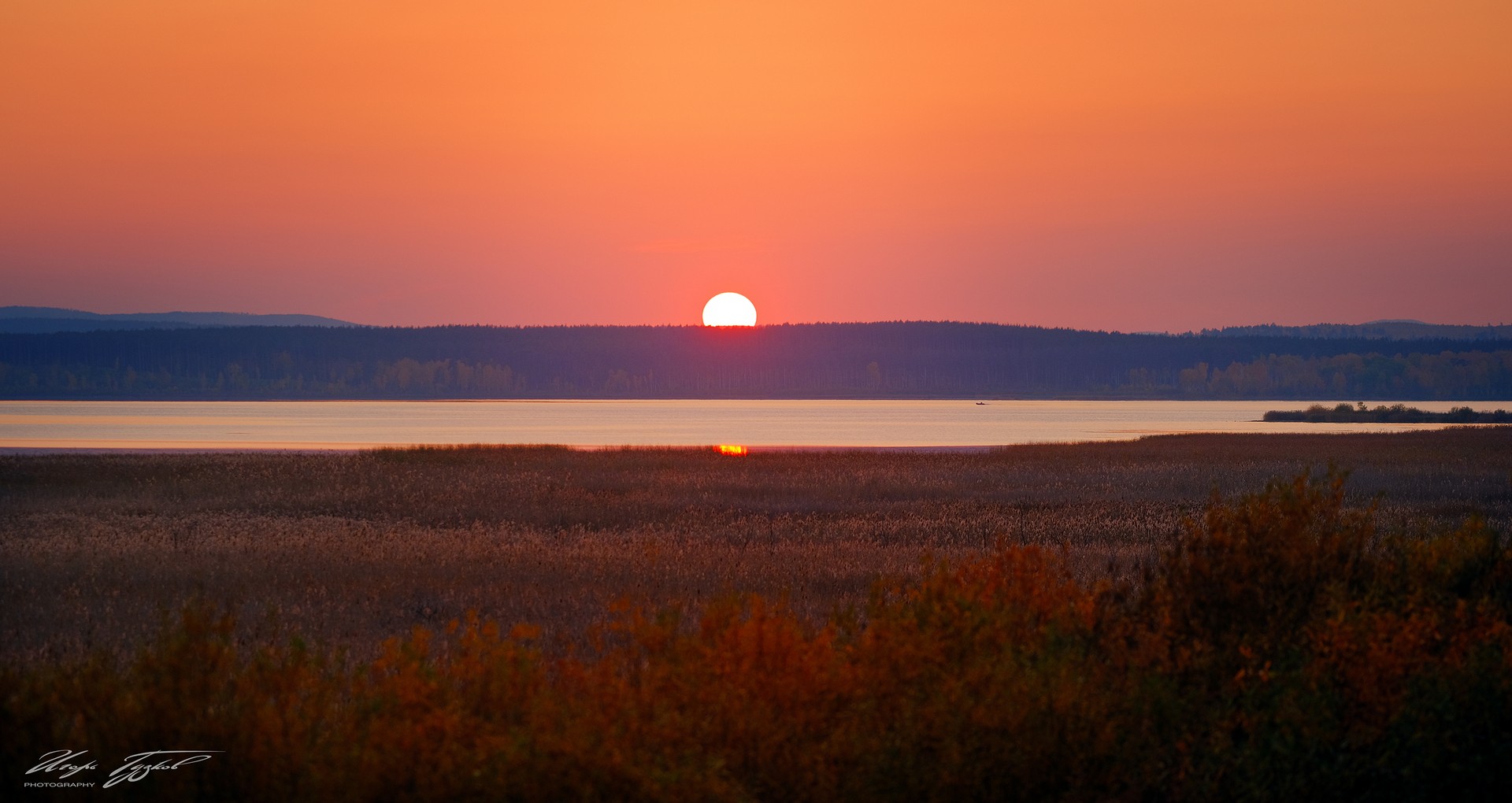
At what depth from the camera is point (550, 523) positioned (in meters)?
27.4

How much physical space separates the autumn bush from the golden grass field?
1779 millimetres

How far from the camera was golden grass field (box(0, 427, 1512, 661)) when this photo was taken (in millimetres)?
16312

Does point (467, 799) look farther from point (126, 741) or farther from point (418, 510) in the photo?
point (418, 510)

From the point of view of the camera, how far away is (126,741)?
707 cm

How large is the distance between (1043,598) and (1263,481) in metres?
31.2

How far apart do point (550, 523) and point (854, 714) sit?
66.9 feet

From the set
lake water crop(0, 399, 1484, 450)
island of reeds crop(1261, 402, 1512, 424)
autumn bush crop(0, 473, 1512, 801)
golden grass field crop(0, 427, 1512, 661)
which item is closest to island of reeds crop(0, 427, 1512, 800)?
autumn bush crop(0, 473, 1512, 801)

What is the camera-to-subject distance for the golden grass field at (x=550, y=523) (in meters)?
16.3

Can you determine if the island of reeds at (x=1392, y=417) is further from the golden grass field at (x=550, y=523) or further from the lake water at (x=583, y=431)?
the golden grass field at (x=550, y=523)

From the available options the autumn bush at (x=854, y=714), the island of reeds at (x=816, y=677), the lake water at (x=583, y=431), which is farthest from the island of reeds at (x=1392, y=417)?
the autumn bush at (x=854, y=714)

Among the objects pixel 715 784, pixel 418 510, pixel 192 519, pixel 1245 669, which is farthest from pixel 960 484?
pixel 715 784
